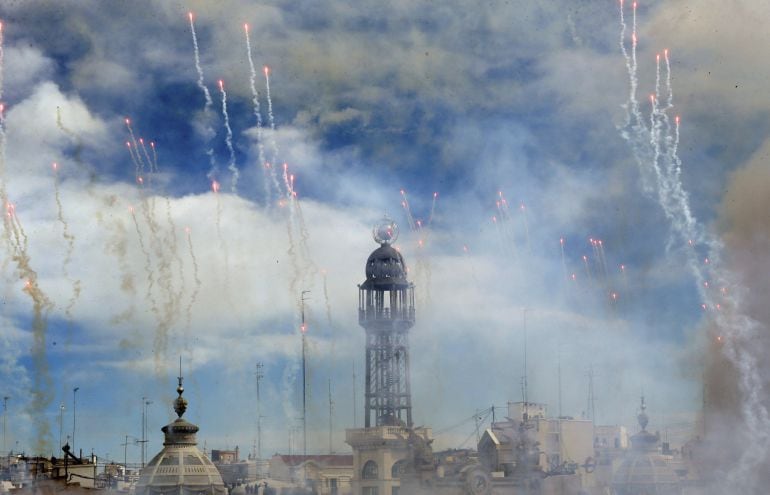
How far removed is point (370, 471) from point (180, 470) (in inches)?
1975

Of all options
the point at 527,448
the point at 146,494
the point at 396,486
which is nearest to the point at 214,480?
the point at 146,494

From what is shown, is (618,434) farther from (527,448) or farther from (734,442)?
(734,442)

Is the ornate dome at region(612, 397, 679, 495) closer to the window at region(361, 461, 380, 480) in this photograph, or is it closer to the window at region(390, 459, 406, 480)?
the window at region(390, 459, 406, 480)

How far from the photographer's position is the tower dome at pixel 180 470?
97500 mm

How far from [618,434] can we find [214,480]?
10728cm

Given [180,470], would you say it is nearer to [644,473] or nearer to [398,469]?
[398,469]

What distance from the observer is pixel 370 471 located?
144375mm

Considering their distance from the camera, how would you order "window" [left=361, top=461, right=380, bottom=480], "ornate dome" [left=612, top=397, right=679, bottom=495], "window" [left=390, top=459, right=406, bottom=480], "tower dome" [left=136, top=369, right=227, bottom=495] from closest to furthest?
"tower dome" [left=136, top=369, right=227, bottom=495], "ornate dome" [left=612, top=397, right=679, bottom=495], "window" [left=390, top=459, right=406, bottom=480], "window" [left=361, top=461, right=380, bottom=480]

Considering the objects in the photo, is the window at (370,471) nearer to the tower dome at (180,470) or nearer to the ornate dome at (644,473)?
the ornate dome at (644,473)

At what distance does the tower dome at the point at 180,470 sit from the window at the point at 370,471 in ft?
147

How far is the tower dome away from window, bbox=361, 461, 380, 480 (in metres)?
44.8

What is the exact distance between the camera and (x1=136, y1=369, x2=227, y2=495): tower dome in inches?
3839

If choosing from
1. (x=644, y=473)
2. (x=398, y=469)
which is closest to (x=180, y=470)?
(x=398, y=469)

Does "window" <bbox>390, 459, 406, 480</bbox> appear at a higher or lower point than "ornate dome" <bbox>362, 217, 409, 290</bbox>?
lower
